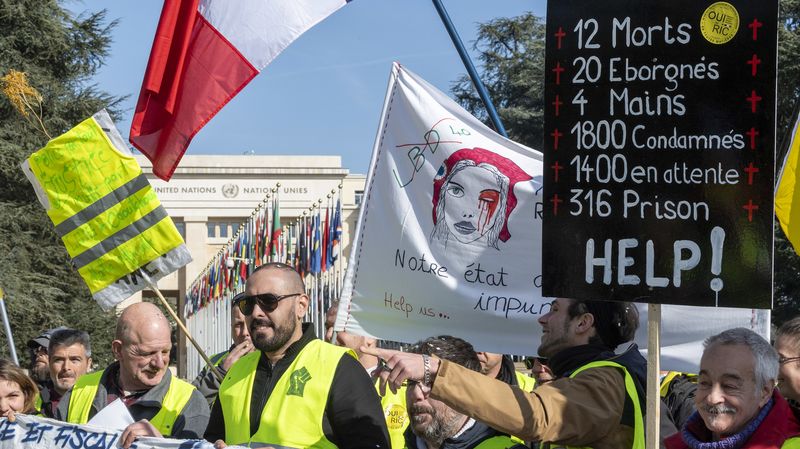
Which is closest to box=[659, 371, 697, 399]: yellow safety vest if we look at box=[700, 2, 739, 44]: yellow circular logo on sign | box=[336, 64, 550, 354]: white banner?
box=[336, 64, 550, 354]: white banner

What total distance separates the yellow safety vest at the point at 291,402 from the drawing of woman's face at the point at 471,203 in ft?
4.95

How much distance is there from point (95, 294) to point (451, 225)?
2139 millimetres

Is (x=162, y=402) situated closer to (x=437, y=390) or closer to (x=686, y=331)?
(x=437, y=390)

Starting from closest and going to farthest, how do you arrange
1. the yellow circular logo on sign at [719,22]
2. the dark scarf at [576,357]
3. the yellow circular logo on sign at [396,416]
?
the yellow circular logo on sign at [719,22], the dark scarf at [576,357], the yellow circular logo on sign at [396,416]

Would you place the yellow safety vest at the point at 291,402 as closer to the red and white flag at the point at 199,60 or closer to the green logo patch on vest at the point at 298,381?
the green logo patch on vest at the point at 298,381

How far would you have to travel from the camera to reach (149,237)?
6359 mm

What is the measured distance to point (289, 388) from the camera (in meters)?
4.45

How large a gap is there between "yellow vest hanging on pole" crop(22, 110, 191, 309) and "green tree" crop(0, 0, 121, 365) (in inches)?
679

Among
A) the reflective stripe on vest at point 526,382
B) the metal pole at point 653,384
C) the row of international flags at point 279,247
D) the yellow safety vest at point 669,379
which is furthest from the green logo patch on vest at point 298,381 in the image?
the row of international flags at point 279,247

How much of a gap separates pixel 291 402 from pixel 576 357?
1.17m

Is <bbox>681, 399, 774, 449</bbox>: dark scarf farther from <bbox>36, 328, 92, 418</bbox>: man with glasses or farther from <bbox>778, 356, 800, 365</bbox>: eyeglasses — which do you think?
<bbox>36, 328, 92, 418</bbox>: man with glasses

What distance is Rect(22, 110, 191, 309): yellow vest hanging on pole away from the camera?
6367 millimetres

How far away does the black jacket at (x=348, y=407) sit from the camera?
14.1 ft

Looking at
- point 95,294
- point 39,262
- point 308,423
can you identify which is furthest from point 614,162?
point 39,262
